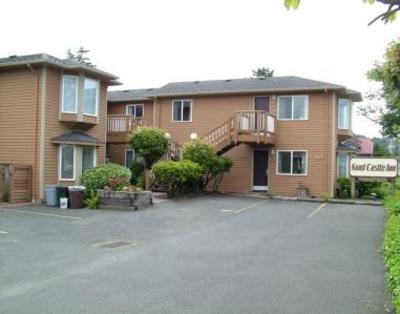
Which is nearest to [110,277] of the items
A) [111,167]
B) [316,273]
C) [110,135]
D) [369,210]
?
[316,273]

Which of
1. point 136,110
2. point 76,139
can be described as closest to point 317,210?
point 76,139

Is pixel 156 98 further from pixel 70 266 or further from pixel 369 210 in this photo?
pixel 70 266

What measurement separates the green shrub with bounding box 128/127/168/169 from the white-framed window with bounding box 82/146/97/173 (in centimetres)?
226

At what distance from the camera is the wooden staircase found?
78.0 feet

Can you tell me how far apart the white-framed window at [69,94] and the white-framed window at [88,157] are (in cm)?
196

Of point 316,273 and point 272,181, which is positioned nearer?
point 316,273

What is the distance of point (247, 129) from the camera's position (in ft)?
78.5

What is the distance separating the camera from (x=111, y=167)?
62.9 ft

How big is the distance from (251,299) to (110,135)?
65.0 feet

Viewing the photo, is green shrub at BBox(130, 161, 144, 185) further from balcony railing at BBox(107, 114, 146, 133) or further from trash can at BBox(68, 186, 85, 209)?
trash can at BBox(68, 186, 85, 209)

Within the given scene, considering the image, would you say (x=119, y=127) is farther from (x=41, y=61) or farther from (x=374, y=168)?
(x=374, y=168)

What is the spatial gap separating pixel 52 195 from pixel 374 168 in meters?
15.1

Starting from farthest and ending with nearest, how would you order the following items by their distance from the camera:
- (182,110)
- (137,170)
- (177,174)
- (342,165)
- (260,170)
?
(182,110) < (342,165) < (260,170) < (137,170) < (177,174)

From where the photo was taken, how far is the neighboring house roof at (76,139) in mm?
19777
